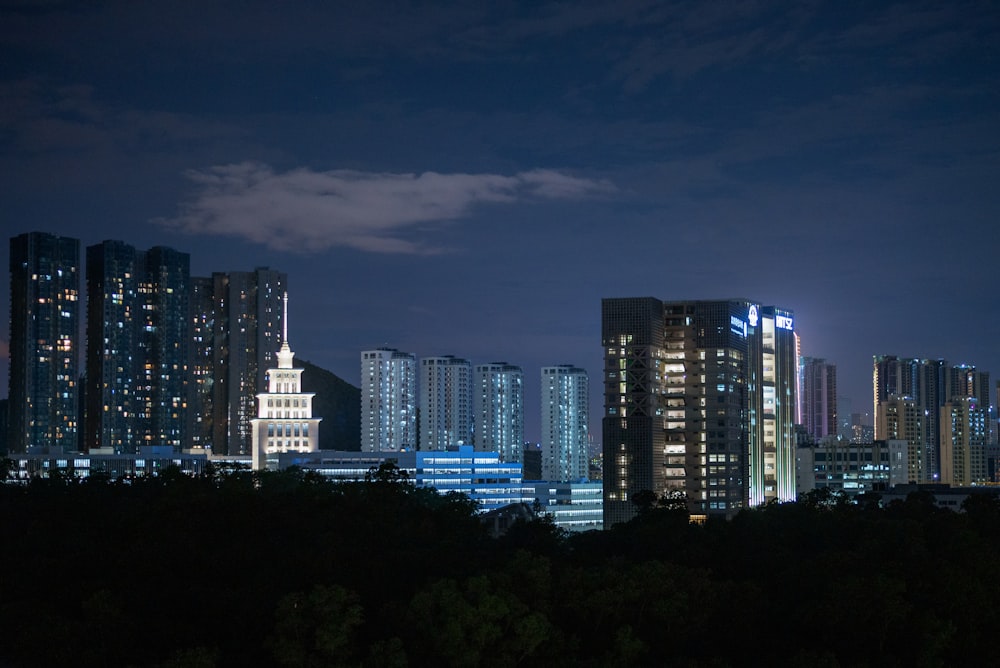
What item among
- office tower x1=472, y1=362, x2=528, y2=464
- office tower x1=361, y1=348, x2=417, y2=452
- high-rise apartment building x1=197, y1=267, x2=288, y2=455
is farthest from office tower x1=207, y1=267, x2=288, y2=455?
office tower x1=472, y1=362, x2=528, y2=464

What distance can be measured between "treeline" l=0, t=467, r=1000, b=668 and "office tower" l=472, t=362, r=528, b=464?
92.8 m

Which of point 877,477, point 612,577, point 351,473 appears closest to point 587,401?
point 877,477

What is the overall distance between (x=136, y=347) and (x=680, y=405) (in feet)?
193

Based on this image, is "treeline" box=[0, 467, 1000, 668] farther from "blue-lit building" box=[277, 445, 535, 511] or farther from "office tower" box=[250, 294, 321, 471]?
"office tower" box=[250, 294, 321, 471]

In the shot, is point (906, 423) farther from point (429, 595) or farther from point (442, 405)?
point (429, 595)

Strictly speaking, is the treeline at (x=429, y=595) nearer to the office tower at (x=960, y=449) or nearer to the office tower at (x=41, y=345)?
the office tower at (x=41, y=345)

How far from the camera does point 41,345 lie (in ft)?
370

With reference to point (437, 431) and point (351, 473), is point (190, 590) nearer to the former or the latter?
point (351, 473)

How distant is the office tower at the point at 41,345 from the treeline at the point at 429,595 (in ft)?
251

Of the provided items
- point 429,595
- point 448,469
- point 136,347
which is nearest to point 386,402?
point 136,347

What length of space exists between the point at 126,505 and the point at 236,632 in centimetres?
1450

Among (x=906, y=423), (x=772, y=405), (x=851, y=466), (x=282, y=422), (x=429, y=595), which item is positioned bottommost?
(x=851, y=466)

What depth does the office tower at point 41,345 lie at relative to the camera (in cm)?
11200

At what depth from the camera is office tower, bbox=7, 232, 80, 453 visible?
112 metres
